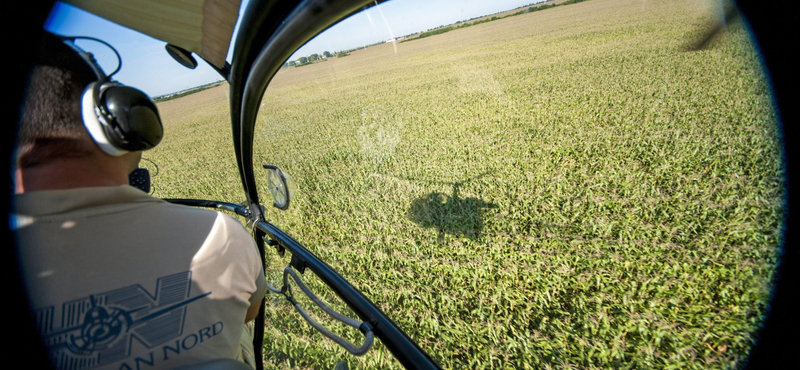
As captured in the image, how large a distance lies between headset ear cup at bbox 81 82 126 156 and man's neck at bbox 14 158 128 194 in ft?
0.19

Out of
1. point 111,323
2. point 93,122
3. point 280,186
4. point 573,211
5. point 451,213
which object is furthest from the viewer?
point 451,213

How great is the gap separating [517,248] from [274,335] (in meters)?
2.24

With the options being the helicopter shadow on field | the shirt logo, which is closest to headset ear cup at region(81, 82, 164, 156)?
the shirt logo

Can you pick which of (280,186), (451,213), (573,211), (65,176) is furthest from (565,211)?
(65,176)

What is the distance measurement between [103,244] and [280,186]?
98 centimetres

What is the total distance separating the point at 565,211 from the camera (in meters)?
3.04

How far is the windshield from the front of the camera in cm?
167

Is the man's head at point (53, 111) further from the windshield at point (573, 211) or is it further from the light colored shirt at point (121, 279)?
the windshield at point (573, 211)

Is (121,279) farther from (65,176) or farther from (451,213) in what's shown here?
(451,213)

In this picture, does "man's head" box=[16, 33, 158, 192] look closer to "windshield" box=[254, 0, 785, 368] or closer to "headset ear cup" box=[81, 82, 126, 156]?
"headset ear cup" box=[81, 82, 126, 156]

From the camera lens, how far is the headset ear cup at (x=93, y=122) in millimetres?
816

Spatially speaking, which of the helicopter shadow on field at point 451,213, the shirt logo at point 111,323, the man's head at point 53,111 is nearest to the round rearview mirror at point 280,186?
the man's head at point 53,111

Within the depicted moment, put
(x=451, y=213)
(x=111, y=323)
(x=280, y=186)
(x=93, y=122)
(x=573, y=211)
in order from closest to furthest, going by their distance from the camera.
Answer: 1. (x=111, y=323)
2. (x=93, y=122)
3. (x=280, y=186)
4. (x=573, y=211)
5. (x=451, y=213)

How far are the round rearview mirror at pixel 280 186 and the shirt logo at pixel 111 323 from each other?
0.90m
